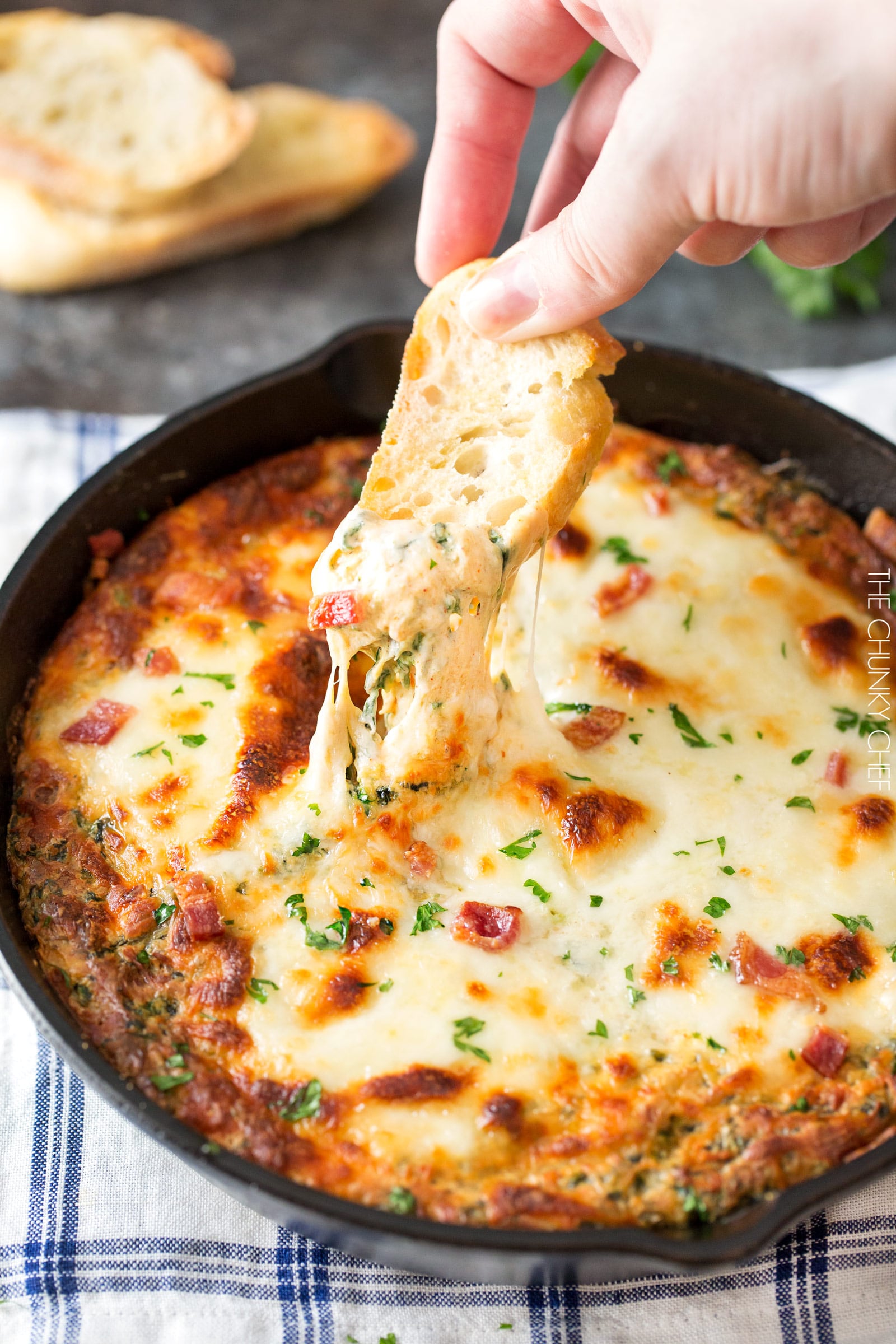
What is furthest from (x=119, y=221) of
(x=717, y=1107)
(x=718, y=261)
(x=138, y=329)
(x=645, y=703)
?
(x=717, y=1107)

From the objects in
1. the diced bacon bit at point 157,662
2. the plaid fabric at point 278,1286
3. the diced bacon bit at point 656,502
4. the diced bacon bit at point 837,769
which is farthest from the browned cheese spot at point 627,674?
the plaid fabric at point 278,1286

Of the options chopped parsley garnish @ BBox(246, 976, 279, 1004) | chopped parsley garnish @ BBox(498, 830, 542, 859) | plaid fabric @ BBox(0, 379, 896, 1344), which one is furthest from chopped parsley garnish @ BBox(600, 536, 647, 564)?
plaid fabric @ BBox(0, 379, 896, 1344)

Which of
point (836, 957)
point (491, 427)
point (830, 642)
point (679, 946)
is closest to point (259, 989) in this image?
point (679, 946)

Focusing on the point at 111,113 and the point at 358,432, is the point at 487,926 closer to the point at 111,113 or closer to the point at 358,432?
the point at 358,432

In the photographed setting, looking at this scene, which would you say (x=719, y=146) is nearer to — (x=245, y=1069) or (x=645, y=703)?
(x=645, y=703)

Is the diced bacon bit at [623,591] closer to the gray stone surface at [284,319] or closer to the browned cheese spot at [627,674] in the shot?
the browned cheese spot at [627,674]

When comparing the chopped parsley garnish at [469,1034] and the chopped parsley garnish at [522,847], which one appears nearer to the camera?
the chopped parsley garnish at [469,1034]

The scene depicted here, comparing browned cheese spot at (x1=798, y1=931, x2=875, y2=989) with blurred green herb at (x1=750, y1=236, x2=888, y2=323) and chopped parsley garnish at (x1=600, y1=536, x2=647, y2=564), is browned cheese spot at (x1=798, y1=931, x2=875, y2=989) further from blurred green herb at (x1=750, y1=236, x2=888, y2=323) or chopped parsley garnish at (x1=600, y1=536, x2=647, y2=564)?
blurred green herb at (x1=750, y1=236, x2=888, y2=323)
